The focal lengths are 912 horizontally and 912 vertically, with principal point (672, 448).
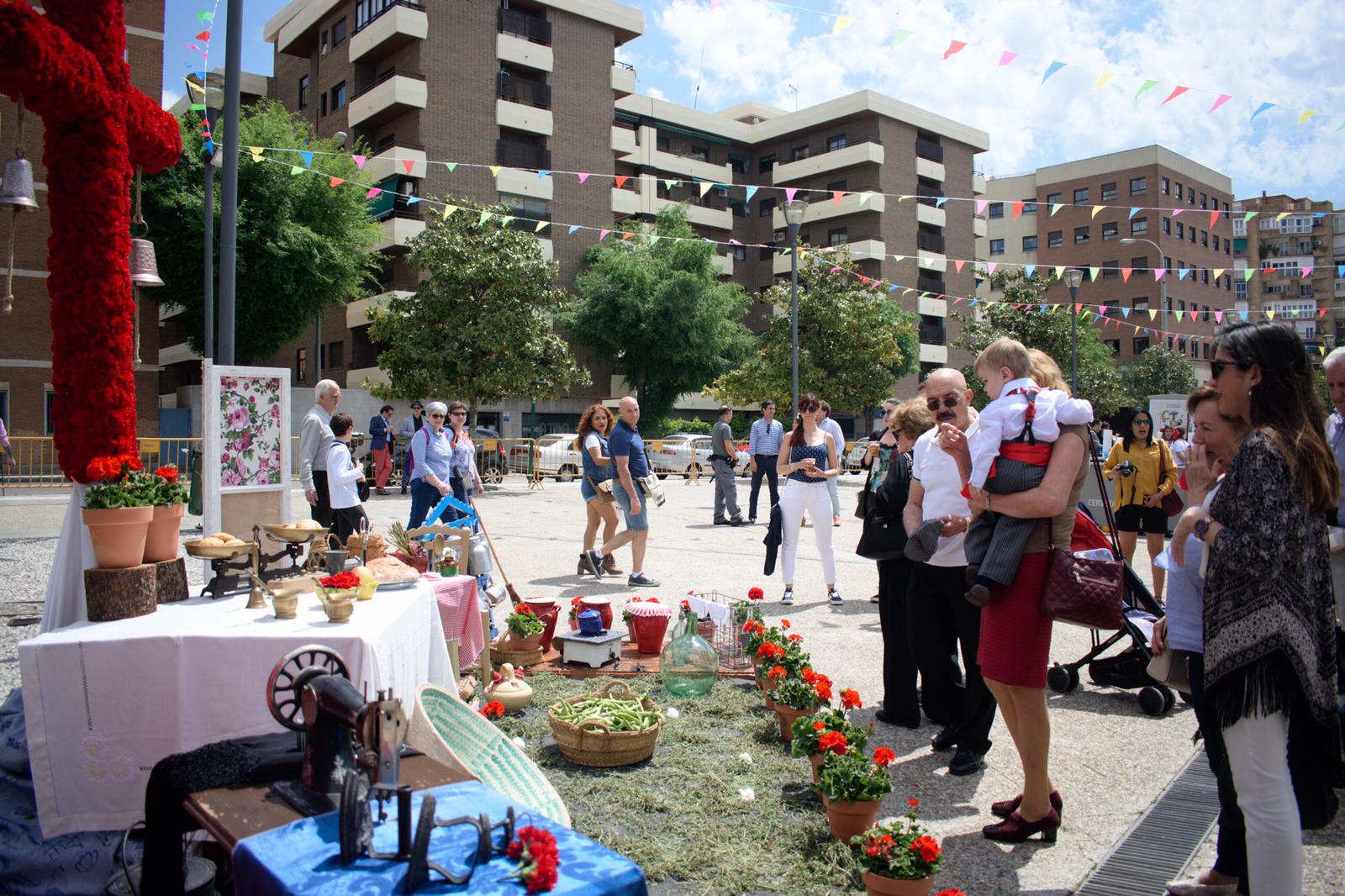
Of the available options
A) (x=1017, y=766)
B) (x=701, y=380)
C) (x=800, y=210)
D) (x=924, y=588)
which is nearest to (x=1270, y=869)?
(x=1017, y=766)

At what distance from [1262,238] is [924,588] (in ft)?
330

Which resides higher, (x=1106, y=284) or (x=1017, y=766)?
(x=1106, y=284)

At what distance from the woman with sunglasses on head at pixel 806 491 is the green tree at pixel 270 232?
73.7 feet

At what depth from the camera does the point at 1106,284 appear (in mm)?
63500

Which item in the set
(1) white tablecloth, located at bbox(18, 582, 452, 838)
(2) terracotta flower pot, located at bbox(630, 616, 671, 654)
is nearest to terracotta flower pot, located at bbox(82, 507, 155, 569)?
(1) white tablecloth, located at bbox(18, 582, 452, 838)

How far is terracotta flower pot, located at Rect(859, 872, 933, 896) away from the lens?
2.89m

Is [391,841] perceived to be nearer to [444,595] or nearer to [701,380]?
[444,595]

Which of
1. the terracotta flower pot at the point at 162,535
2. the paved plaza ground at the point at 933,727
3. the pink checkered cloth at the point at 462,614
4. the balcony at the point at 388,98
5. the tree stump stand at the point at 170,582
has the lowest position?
the paved plaza ground at the point at 933,727

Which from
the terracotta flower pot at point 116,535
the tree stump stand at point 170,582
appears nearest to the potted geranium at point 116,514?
the terracotta flower pot at point 116,535

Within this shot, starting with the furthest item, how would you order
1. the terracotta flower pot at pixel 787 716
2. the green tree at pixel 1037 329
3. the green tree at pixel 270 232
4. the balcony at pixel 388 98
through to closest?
the green tree at pixel 1037 329
the balcony at pixel 388 98
the green tree at pixel 270 232
the terracotta flower pot at pixel 787 716

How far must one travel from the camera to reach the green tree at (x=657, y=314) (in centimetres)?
3956

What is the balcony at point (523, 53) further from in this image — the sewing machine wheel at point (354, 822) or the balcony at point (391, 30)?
the sewing machine wheel at point (354, 822)

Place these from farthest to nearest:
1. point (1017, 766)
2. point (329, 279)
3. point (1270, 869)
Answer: point (329, 279) < point (1017, 766) < point (1270, 869)

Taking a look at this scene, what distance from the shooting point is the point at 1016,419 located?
3625mm
